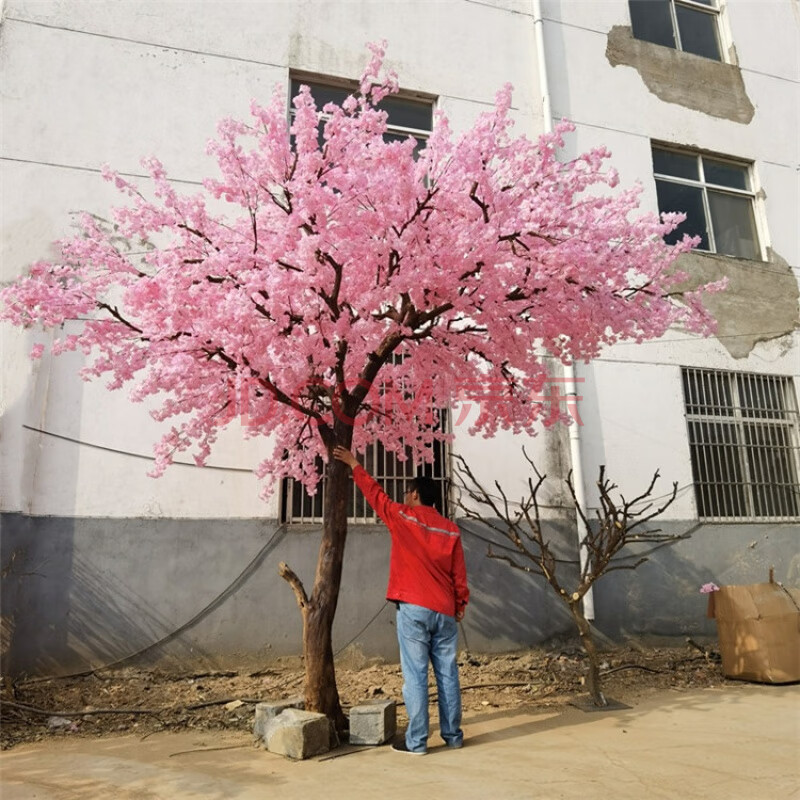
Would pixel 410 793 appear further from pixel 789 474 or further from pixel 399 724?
pixel 789 474

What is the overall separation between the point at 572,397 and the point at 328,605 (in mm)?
3717

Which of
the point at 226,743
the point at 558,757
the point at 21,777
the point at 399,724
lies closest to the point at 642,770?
the point at 558,757

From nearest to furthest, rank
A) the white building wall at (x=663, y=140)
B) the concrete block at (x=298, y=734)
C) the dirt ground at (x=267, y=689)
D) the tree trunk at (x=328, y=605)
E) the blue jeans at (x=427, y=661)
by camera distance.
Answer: the concrete block at (x=298, y=734), the blue jeans at (x=427, y=661), the tree trunk at (x=328, y=605), the dirt ground at (x=267, y=689), the white building wall at (x=663, y=140)

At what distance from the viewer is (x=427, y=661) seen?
138 inches

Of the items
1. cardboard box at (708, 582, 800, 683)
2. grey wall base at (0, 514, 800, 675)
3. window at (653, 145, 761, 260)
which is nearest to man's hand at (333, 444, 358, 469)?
grey wall base at (0, 514, 800, 675)

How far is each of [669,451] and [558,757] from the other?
168 inches

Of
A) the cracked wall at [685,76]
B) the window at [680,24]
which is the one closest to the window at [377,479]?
the cracked wall at [685,76]

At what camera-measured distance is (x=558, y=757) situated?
327cm

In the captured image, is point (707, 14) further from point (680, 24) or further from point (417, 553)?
point (417, 553)

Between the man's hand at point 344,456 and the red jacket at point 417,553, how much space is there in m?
0.07

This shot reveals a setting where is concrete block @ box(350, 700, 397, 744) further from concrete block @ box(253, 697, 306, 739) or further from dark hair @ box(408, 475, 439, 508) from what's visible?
dark hair @ box(408, 475, 439, 508)

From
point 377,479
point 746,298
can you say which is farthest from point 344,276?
point 746,298

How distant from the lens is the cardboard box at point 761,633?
5.05m

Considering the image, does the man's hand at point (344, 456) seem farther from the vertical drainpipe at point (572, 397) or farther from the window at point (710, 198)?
the window at point (710, 198)
